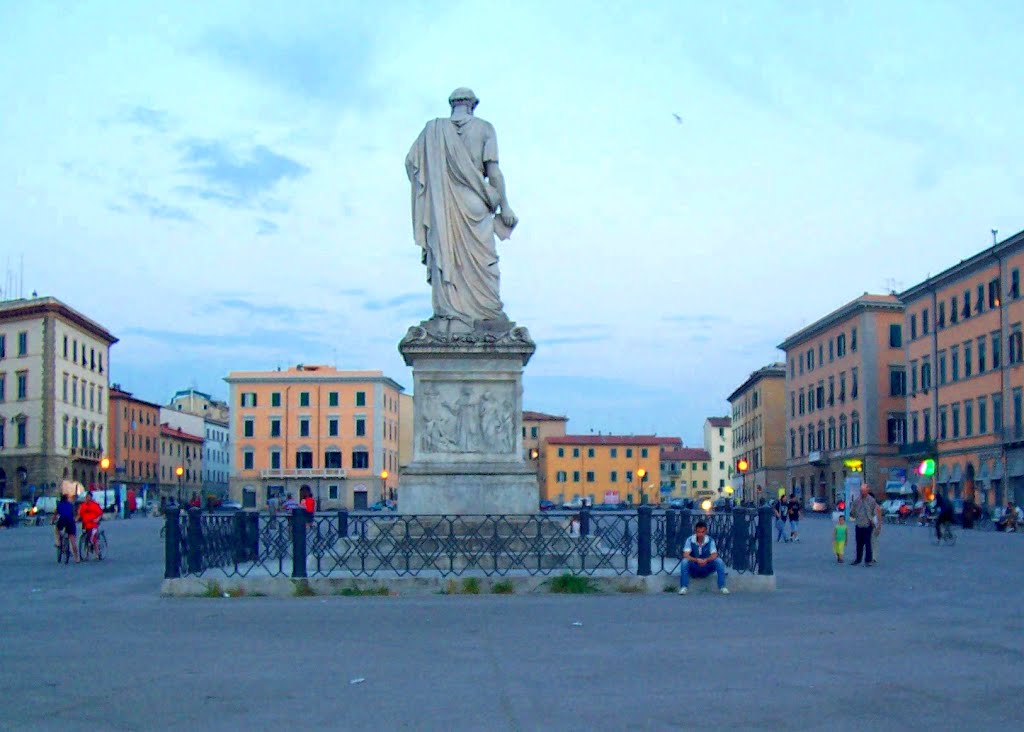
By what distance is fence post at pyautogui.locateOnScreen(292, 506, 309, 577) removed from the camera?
1620cm

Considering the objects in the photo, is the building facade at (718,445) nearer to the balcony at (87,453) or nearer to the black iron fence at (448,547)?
the balcony at (87,453)

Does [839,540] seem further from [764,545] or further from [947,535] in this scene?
[947,535]

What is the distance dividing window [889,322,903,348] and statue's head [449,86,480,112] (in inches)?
2678

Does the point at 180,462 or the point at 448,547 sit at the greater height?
the point at 180,462

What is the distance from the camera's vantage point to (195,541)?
17078mm

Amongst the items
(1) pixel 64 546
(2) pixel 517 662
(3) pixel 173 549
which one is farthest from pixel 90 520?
(2) pixel 517 662

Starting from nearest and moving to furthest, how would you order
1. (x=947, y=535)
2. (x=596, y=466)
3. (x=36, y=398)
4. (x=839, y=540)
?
(x=839, y=540), (x=947, y=535), (x=36, y=398), (x=596, y=466)

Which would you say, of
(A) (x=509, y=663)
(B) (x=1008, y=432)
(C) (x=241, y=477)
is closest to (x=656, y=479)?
(C) (x=241, y=477)

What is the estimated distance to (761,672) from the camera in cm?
963

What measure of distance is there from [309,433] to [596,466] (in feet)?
128

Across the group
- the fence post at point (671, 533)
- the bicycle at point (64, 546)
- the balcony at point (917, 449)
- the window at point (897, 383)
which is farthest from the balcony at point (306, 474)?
the fence post at point (671, 533)

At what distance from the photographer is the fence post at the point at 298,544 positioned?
16203 millimetres

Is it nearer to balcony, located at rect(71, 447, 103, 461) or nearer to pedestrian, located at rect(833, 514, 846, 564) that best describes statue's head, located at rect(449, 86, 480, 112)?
pedestrian, located at rect(833, 514, 846, 564)

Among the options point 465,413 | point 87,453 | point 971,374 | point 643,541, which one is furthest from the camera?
point 87,453
